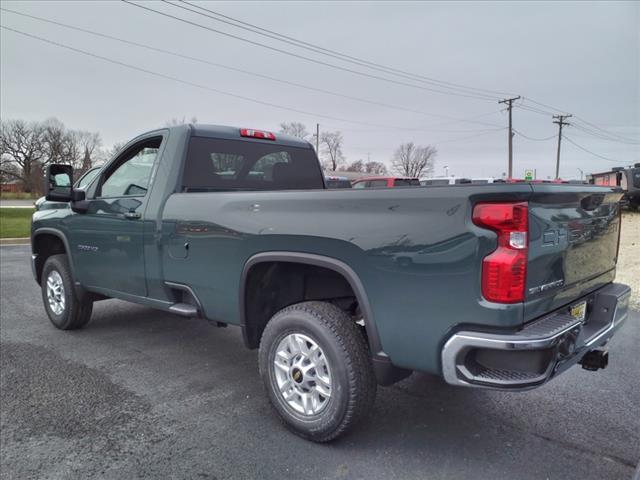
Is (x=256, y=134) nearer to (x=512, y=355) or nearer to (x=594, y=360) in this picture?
(x=512, y=355)

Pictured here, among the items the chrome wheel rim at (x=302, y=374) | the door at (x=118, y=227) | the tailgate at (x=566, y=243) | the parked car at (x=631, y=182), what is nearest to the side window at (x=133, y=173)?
the door at (x=118, y=227)

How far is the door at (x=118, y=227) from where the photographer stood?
3.94m

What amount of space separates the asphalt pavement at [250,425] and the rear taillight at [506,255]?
1106 millimetres

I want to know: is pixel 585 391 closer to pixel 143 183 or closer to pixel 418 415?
pixel 418 415

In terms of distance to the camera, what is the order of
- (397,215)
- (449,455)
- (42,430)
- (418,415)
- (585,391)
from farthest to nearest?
1. (585,391)
2. (418,415)
3. (42,430)
4. (449,455)
5. (397,215)

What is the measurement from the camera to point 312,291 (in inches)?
131

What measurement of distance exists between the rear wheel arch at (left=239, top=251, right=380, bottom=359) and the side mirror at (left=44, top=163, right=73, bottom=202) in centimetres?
231

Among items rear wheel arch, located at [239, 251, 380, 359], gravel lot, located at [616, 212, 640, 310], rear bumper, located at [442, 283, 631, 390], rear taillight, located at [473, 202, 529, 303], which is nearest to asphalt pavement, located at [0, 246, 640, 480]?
rear wheel arch, located at [239, 251, 380, 359]

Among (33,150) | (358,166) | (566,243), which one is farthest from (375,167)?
(566,243)

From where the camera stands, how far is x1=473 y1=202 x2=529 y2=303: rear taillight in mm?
2092

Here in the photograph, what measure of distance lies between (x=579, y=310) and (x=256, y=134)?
295 cm

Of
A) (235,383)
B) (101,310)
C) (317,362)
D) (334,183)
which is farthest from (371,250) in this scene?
(101,310)

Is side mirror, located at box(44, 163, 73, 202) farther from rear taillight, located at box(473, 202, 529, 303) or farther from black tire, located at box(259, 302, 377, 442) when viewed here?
rear taillight, located at box(473, 202, 529, 303)

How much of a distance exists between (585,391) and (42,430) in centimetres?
380
